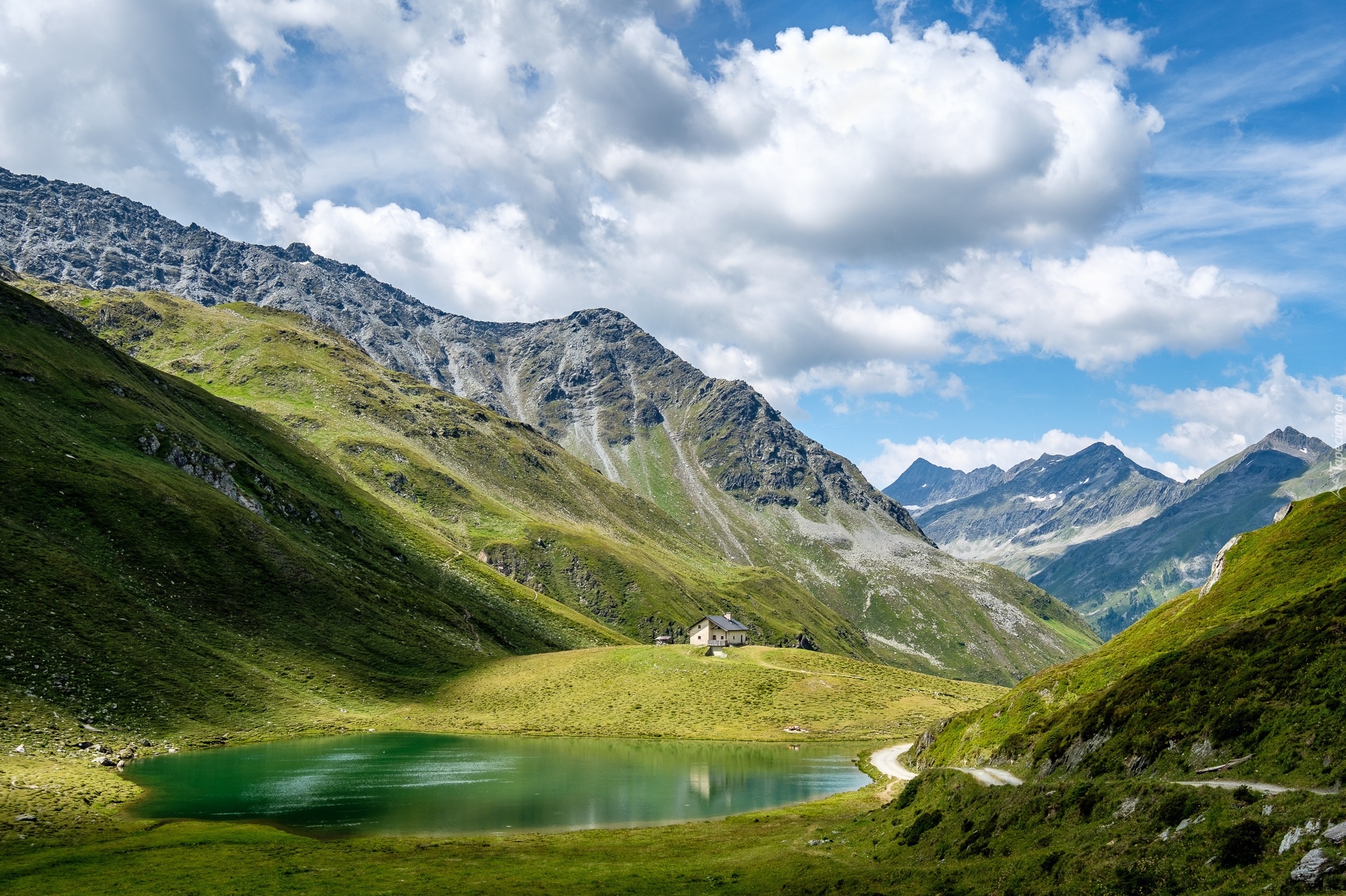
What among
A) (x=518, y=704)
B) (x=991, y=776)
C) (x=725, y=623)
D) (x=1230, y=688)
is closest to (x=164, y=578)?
(x=518, y=704)

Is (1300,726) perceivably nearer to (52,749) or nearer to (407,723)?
(52,749)

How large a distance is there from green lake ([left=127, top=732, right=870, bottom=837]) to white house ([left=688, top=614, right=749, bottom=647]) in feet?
212

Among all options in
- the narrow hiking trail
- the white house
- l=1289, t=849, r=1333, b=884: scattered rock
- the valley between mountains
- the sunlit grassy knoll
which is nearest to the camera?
l=1289, t=849, r=1333, b=884: scattered rock

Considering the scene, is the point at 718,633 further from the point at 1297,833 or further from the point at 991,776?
the point at 1297,833

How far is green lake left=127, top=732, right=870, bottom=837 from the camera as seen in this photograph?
62.6m

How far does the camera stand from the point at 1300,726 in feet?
103

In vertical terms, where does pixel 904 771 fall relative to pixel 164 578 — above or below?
below

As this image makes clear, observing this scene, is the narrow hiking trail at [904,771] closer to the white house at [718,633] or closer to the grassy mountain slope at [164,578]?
the white house at [718,633]

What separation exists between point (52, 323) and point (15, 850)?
17142 cm

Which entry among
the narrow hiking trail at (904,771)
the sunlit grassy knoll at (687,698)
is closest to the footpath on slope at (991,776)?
the narrow hiking trail at (904,771)

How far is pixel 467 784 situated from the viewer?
78.9 metres

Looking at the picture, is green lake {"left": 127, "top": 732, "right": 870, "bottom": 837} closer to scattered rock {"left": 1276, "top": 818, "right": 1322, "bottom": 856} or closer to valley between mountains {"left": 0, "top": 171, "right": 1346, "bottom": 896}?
valley between mountains {"left": 0, "top": 171, "right": 1346, "bottom": 896}

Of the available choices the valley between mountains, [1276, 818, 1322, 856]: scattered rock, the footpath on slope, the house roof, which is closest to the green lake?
the footpath on slope

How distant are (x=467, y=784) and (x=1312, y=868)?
73838 mm
